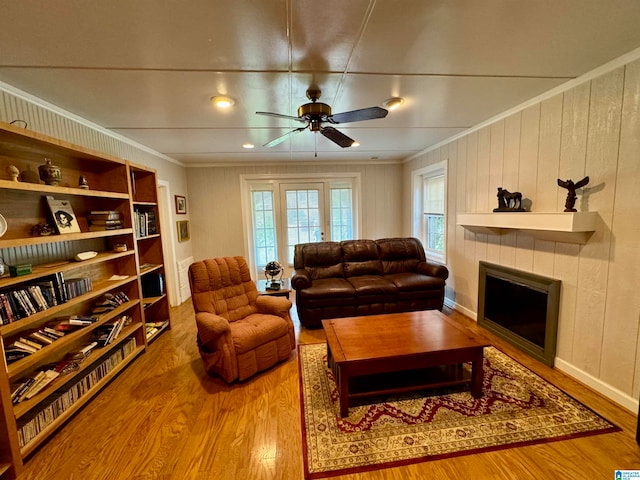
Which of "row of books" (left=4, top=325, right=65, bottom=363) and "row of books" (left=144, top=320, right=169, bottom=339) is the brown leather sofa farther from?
"row of books" (left=4, top=325, right=65, bottom=363)

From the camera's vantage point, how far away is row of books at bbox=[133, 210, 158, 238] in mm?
2838

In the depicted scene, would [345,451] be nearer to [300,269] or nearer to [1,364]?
[1,364]

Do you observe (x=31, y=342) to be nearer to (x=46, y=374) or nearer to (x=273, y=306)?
(x=46, y=374)

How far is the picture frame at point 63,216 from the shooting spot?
203 centimetres

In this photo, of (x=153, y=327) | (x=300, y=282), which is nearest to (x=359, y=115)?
(x=300, y=282)

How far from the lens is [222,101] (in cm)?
225

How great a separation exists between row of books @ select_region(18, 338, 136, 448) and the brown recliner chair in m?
0.77

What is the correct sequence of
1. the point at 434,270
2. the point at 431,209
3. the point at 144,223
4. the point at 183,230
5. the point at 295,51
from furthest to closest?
the point at 183,230 < the point at 431,209 < the point at 434,270 < the point at 144,223 < the point at 295,51

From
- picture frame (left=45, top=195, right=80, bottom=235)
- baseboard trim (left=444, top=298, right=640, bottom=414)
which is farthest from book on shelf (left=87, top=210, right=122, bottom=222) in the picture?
baseboard trim (left=444, top=298, right=640, bottom=414)

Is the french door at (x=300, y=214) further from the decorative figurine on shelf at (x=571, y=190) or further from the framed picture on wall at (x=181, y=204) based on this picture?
the decorative figurine on shelf at (x=571, y=190)

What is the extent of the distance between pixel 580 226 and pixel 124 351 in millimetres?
3996

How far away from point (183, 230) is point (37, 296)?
296 centimetres

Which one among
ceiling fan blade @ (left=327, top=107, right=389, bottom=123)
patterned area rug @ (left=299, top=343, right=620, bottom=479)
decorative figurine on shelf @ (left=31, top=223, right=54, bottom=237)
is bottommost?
patterned area rug @ (left=299, top=343, right=620, bottom=479)

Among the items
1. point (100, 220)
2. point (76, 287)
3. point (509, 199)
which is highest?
point (509, 199)
